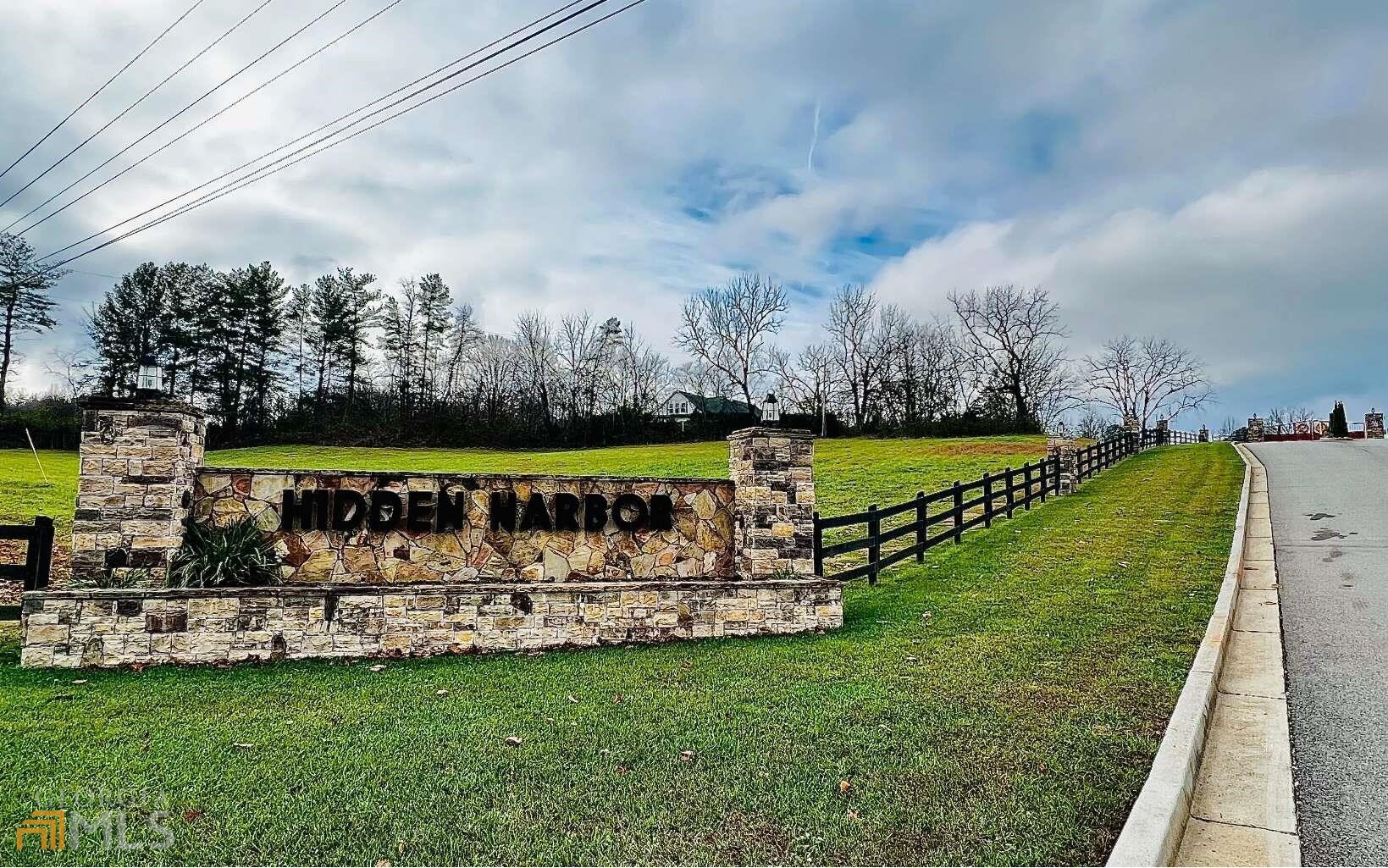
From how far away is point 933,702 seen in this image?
15.4 feet

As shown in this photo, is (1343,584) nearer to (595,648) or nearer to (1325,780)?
(1325,780)

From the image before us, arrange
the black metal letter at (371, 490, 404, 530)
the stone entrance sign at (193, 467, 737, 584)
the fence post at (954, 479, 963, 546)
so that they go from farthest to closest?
the fence post at (954, 479, 963, 546)
the black metal letter at (371, 490, 404, 530)
the stone entrance sign at (193, 467, 737, 584)

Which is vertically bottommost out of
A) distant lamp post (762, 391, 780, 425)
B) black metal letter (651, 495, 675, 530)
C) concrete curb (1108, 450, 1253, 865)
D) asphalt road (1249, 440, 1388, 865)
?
asphalt road (1249, 440, 1388, 865)

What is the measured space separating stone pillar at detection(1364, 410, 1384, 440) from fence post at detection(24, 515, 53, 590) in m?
56.0

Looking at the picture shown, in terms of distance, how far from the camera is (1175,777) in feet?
10.8

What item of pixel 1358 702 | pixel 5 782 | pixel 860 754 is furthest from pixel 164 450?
pixel 1358 702

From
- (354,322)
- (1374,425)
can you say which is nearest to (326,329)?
(354,322)

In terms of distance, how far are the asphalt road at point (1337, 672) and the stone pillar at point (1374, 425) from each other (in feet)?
122

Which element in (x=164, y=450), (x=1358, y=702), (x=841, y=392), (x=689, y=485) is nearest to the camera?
(x=1358, y=702)

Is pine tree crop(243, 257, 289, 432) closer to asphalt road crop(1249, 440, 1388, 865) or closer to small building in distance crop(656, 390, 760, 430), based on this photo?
small building in distance crop(656, 390, 760, 430)

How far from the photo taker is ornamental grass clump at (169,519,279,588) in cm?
604

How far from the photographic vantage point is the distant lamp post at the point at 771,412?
25.6 feet

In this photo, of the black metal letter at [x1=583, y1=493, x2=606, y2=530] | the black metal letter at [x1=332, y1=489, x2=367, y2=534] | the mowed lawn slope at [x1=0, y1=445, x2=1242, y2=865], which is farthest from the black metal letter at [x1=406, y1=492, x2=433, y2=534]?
the mowed lawn slope at [x1=0, y1=445, x2=1242, y2=865]

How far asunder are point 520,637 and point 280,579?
2.31 meters
